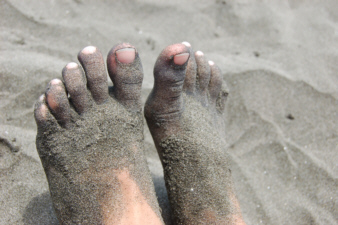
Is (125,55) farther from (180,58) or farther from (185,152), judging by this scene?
(185,152)

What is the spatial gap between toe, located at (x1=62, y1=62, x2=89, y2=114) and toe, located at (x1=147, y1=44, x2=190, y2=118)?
294 millimetres

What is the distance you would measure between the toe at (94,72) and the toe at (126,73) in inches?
1.6

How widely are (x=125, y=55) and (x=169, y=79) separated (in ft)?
0.68

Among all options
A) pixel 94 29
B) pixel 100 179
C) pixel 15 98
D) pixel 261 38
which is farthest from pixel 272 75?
pixel 15 98

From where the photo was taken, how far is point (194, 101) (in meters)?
1.46

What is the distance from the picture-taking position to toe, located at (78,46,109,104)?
1.22 m

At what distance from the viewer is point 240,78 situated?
1.95 m

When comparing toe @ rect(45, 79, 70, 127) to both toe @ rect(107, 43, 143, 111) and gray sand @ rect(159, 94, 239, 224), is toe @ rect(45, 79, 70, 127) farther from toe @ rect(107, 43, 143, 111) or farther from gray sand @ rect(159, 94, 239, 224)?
gray sand @ rect(159, 94, 239, 224)

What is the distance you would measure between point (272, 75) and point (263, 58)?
186mm

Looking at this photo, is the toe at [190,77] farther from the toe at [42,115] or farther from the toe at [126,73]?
the toe at [42,115]

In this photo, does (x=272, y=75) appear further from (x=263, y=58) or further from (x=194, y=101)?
(x=194, y=101)

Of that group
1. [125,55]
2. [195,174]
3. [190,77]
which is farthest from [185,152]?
[125,55]

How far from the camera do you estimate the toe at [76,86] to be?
118 centimetres

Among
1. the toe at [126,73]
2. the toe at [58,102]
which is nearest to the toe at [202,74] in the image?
the toe at [126,73]
